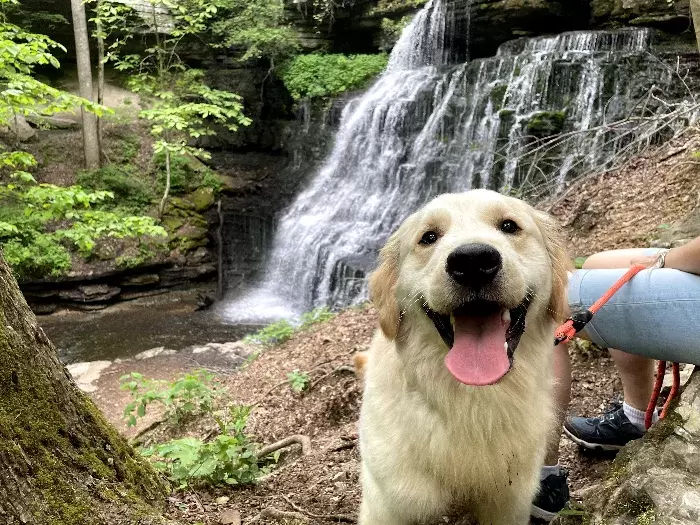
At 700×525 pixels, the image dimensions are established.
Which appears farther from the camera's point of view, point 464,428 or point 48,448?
point 464,428

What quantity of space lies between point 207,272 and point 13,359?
508 inches

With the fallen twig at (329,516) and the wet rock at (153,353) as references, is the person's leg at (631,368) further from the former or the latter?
the wet rock at (153,353)

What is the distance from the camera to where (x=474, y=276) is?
1.67 metres

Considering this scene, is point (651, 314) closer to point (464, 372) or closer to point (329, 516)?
point (464, 372)

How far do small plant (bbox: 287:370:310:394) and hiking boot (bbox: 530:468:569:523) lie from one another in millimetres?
2999

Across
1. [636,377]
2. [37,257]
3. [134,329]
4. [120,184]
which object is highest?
[636,377]

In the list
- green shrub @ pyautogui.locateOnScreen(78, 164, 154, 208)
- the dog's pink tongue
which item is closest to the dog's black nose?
the dog's pink tongue

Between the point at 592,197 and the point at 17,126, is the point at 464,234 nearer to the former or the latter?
the point at 592,197

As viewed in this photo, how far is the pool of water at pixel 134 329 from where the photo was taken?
1019 centimetres

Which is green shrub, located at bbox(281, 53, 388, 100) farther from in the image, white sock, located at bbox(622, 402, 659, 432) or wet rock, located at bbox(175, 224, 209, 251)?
white sock, located at bbox(622, 402, 659, 432)

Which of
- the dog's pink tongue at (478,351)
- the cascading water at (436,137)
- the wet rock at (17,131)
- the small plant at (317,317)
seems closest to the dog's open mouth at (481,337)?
the dog's pink tongue at (478,351)

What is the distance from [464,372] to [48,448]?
1336 mm

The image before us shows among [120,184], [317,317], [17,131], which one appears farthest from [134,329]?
[17,131]

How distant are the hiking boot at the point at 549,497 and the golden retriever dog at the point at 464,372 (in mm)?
318
